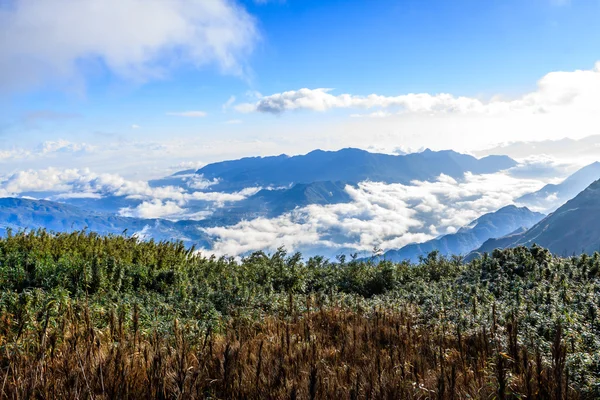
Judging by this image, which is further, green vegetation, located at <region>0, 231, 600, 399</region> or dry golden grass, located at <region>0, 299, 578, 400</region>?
green vegetation, located at <region>0, 231, 600, 399</region>

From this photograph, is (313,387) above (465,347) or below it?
above

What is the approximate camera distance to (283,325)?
21.3 ft

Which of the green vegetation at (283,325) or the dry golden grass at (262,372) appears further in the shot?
the green vegetation at (283,325)

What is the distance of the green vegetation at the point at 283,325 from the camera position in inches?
133

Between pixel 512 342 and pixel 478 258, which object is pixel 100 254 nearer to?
pixel 512 342

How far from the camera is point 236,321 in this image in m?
6.83

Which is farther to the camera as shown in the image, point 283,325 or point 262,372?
point 283,325

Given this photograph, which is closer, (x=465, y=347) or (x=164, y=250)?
(x=465, y=347)

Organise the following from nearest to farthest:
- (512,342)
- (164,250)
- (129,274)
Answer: (512,342) < (129,274) < (164,250)

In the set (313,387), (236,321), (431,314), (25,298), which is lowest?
(431,314)

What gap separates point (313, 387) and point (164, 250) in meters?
12.2

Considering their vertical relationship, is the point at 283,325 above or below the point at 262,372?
below

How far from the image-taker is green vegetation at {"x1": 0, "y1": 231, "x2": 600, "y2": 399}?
11.1 ft

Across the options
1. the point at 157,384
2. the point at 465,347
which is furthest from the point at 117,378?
Answer: the point at 465,347
